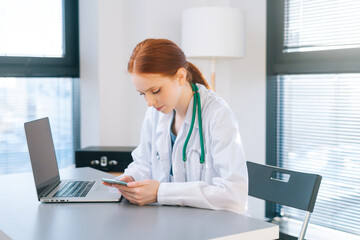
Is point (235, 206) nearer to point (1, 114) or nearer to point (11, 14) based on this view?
point (1, 114)

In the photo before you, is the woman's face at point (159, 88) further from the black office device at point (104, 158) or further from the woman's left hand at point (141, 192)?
the black office device at point (104, 158)

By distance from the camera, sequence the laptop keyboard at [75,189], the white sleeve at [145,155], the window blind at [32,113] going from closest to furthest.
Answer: the laptop keyboard at [75,189] → the white sleeve at [145,155] → the window blind at [32,113]

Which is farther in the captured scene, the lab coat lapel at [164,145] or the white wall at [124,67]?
the white wall at [124,67]

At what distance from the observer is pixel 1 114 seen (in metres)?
3.30

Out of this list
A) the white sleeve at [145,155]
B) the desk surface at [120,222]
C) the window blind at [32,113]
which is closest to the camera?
the desk surface at [120,222]

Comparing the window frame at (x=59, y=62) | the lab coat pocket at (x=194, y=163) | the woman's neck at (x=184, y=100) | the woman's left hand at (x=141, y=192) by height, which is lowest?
the woman's left hand at (x=141, y=192)

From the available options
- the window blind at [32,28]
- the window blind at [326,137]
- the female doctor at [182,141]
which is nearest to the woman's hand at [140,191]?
the female doctor at [182,141]

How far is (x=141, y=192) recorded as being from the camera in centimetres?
153

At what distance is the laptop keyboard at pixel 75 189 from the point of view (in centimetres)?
167

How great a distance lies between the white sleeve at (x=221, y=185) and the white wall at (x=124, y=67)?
1.82 m

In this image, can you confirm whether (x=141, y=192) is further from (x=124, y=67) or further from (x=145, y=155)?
(x=124, y=67)

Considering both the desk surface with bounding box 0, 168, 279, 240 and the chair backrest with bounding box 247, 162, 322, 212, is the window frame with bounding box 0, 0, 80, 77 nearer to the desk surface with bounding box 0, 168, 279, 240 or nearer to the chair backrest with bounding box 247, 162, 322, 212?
the desk surface with bounding box 0, 168, 279, 240

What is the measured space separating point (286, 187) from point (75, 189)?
0.84 meters

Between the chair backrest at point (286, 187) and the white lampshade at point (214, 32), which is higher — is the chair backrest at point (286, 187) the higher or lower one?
the lower one
